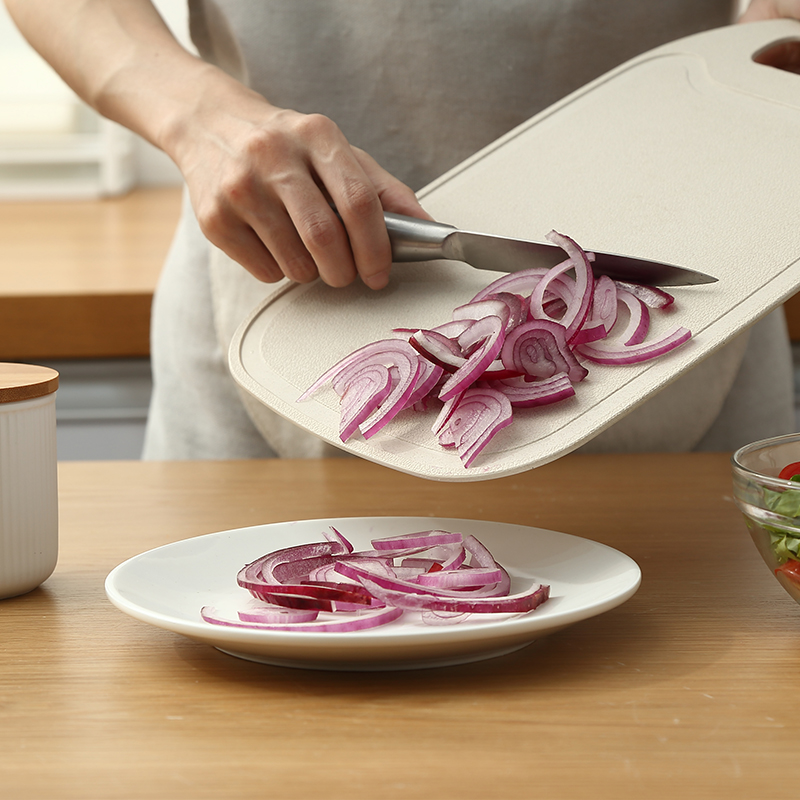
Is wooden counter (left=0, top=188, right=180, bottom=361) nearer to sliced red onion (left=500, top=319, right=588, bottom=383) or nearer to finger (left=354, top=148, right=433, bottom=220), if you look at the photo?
finger (left=354, top=148, right=433, bottom=220)

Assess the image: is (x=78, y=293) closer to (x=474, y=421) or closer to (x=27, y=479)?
(x=27, y=479)

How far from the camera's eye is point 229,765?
423 mm

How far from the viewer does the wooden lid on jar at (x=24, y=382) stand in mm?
586

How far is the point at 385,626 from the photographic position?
0.50 meters

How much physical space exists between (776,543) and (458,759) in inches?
8.4

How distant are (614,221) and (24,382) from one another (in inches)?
15.9

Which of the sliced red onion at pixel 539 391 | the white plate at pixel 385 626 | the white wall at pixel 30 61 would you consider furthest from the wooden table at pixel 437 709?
the white wall at pixel 30 61

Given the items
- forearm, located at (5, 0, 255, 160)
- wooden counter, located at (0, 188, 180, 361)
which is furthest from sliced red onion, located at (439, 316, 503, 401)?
wooden counter, located at (0, 188, 180, 361)

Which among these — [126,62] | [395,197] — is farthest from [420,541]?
[126,62]

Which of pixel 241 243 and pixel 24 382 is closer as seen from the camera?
pixel 24 382

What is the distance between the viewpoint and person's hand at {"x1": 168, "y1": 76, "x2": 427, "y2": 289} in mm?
717

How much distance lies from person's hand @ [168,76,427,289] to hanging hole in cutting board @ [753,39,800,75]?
349mm

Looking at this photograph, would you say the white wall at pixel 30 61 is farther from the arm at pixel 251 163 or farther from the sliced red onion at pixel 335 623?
the sliced red onion at pixel 335 623

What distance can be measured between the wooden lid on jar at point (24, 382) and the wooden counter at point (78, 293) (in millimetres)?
860
